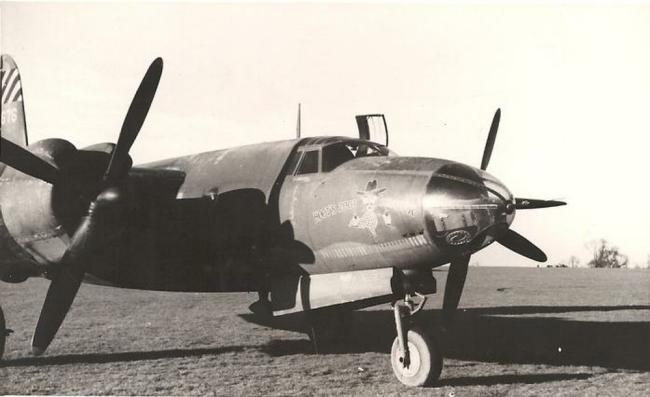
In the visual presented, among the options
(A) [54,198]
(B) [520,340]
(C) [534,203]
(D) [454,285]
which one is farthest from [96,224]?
(B) [520,340]

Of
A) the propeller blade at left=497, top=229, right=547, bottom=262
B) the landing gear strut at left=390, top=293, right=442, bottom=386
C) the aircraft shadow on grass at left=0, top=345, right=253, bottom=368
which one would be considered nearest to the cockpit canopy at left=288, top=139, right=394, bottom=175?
the landing gear strut at left=390, top=293, right=442, bottom=386

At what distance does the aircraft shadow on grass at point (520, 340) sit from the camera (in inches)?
394

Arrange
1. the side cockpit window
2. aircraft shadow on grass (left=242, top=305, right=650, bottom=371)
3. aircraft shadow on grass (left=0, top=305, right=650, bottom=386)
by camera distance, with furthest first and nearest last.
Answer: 1. aircraft shadow on grass (left=242, top=305, right=650, bottom=371)
2. aircraft shadow on grass (left=0, top=305, right=650, bottom=386)
3. the side cockpit window

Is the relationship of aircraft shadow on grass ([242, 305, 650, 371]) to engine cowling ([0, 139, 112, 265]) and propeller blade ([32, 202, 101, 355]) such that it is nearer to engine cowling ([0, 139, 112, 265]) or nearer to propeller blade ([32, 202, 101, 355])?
propeller blade ([32, 202, 101, 355])

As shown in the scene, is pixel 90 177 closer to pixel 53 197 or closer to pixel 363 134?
pixel 53 197

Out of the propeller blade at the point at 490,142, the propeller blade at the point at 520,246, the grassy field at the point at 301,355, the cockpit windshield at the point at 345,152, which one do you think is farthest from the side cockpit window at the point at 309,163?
the propeller blade at the point at 520,246

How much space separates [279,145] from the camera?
9.73 m

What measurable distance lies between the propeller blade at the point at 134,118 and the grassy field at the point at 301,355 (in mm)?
2936

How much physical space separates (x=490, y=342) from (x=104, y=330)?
308 inches

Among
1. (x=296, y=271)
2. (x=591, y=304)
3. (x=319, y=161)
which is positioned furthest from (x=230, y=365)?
(x=591, y=304)

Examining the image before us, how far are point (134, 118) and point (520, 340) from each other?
26.9ft

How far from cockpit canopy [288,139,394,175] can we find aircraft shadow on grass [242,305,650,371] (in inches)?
99.9

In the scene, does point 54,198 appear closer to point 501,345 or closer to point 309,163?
point 309,163

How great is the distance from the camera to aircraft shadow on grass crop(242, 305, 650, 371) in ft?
32.8
